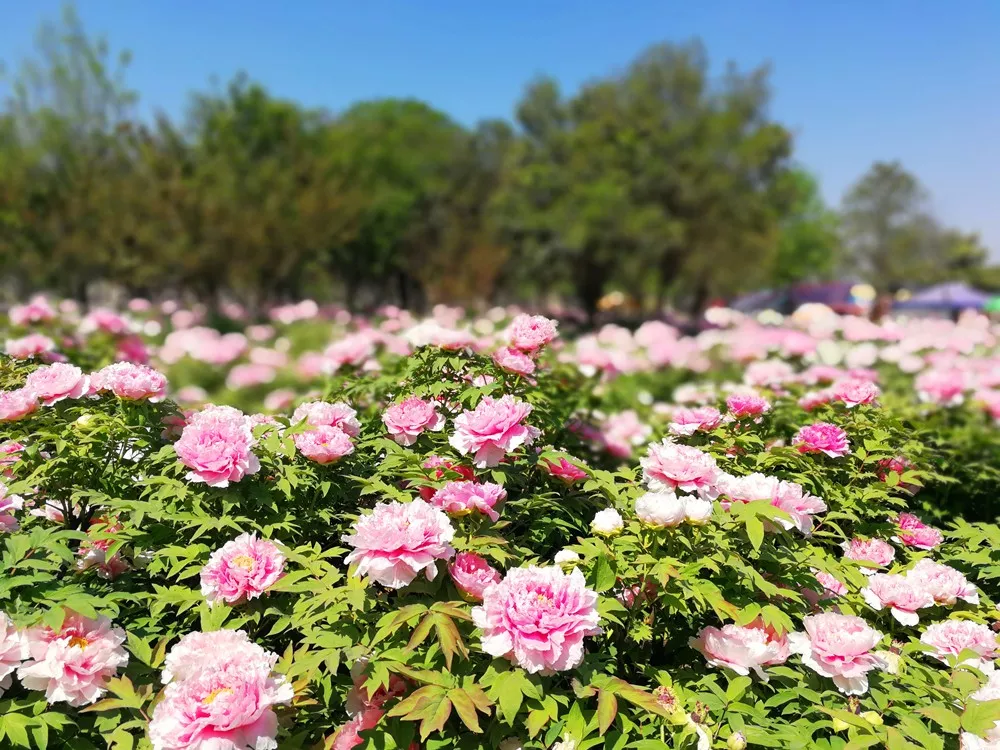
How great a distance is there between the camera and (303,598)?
1.72 metres

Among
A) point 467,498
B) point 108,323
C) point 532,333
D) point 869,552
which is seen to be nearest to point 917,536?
point 869,552

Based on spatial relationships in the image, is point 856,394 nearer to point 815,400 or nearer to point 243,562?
point 815,400

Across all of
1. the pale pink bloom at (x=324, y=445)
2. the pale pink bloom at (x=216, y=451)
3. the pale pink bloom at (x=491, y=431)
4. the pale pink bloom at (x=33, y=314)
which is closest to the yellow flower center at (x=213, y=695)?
the pale pink bloom at (x=216, y=451)

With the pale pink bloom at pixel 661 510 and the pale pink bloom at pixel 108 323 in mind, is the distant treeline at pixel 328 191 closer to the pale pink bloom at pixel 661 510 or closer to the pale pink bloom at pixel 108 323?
the pale pink bloom at pixel 108 323

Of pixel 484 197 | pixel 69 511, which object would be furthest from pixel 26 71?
pixel 69 511

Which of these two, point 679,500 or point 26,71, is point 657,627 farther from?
point 26,71

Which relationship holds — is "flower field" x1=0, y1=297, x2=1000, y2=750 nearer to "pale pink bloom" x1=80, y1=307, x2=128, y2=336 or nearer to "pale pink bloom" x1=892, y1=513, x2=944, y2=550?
"pale pink bloom" x1=892, y1=513, x2=944, y2=550

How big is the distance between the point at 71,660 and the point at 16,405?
944 millimetres

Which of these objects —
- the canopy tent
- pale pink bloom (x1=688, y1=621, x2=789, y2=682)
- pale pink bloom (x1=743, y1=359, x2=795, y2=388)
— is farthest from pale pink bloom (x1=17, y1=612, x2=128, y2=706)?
the canopy tent

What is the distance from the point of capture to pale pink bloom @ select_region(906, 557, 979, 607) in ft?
6.58

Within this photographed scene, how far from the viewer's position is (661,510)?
171cm

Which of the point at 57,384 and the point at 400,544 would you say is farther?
the point at 57,384

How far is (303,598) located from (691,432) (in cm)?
136

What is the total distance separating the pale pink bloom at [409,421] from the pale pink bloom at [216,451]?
49 centimetres
